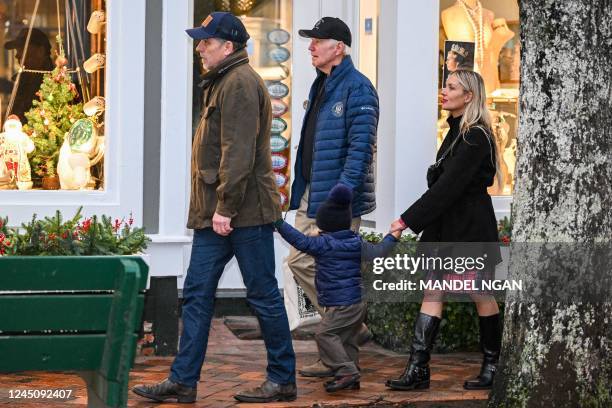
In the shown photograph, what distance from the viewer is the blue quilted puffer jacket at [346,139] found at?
671 centimetres

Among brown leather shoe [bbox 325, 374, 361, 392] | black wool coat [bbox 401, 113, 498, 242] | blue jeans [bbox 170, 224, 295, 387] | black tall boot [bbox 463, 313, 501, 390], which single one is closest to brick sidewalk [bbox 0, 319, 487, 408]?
brown leather shoe [bbox 325, 374, 361, 392]

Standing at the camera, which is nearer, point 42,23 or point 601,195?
point 601,195

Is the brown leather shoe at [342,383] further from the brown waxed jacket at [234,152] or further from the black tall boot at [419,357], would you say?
the brown waxed jacket at [234,152]

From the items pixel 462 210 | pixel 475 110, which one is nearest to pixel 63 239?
pixel 462 210

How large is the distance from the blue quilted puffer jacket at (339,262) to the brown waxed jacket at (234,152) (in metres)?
0.37

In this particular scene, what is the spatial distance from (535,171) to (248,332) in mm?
3392

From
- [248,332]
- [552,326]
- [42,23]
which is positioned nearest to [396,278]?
[248,332]

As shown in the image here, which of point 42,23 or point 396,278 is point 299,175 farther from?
point 42,23

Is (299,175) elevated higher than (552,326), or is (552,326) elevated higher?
(299,175)

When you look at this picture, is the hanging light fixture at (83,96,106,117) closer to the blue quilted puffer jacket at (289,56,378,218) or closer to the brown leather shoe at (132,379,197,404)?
the blue quilted puffer jacket at (289,56,378,218)

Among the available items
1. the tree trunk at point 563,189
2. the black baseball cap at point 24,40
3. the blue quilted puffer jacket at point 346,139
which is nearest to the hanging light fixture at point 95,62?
the black baseball cap at point 24,40

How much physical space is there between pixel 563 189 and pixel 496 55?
3828 millimetres

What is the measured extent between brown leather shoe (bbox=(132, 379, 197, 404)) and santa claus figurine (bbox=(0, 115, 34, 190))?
259 centimetres

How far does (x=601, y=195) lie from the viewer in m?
5.51
